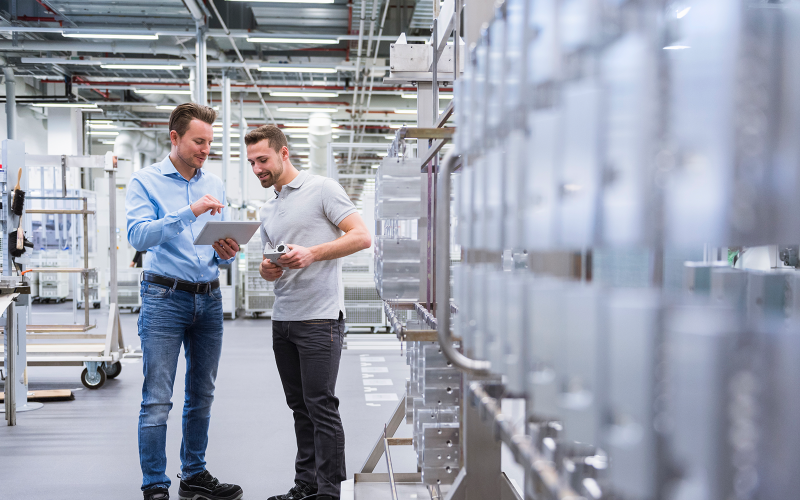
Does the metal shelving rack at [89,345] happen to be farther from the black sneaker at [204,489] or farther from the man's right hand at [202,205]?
the man's right hand at [202,205]

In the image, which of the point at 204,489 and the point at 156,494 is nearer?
the point at 156,494

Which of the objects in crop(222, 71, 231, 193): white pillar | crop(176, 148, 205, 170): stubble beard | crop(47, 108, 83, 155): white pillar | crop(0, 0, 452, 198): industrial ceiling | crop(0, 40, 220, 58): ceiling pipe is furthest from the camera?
crop(47, 108, 83, 155): white pillar

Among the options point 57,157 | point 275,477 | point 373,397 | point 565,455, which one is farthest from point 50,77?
point 565,455

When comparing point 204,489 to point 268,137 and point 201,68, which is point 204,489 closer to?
point 268,137

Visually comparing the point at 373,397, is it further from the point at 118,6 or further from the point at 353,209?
the point at 118,6

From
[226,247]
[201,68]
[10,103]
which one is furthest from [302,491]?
[10,103]

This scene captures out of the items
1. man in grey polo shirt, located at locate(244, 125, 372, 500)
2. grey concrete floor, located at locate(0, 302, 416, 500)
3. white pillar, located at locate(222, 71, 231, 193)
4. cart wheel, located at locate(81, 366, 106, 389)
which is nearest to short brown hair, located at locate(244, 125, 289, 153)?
man in grey polo shirt, located at locate(244, 125, 372, 500)

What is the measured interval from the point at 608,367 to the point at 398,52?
2190 millimetres

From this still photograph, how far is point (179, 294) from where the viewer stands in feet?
8.64

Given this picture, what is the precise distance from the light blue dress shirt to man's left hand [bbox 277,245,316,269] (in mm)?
501

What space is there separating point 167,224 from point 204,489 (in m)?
1.24

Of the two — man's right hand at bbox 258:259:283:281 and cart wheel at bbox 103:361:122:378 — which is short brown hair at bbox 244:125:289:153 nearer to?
man's right hand at bbox 258:259:283:281

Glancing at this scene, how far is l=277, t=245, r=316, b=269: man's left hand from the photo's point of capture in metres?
2.33

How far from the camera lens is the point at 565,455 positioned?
0.77 m
